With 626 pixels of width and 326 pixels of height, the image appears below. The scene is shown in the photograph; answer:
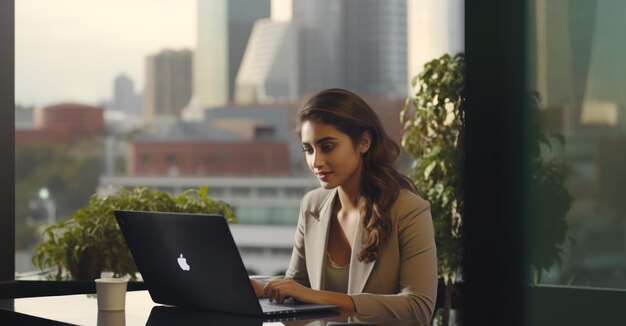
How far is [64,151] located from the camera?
15203 mm

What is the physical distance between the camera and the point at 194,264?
1.81 metres

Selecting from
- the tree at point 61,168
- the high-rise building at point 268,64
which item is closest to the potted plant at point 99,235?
the high-rise building at point 268,64

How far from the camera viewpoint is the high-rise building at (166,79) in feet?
47.9

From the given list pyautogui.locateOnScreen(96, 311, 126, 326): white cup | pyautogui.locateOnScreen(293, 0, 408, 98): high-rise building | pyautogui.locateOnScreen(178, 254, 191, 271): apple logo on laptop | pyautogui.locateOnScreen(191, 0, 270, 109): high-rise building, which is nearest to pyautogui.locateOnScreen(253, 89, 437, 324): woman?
pyautogui.locateOnScreen(178, 254, 191, 271): apple logo on laptop

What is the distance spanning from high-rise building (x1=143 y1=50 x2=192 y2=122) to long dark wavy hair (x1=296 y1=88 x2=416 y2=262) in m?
12.0

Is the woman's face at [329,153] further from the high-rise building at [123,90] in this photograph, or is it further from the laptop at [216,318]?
the high-rise building at [123,90]

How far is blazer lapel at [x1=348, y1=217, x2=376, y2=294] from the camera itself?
2180mm

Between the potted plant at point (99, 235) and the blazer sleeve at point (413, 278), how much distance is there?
1240 mm

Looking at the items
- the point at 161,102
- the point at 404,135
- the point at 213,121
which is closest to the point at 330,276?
the point at 404,135

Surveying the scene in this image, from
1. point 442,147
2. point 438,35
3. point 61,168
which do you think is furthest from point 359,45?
point 442,147

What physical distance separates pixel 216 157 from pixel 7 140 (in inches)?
540

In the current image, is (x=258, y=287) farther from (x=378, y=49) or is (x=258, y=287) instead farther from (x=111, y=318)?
(x=378, y=49)

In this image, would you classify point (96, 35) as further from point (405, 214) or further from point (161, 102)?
point (405, 214)

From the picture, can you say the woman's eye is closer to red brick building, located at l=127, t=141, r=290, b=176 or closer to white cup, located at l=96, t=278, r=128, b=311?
white cup, located at l=96, t=278, r=128, b=311
